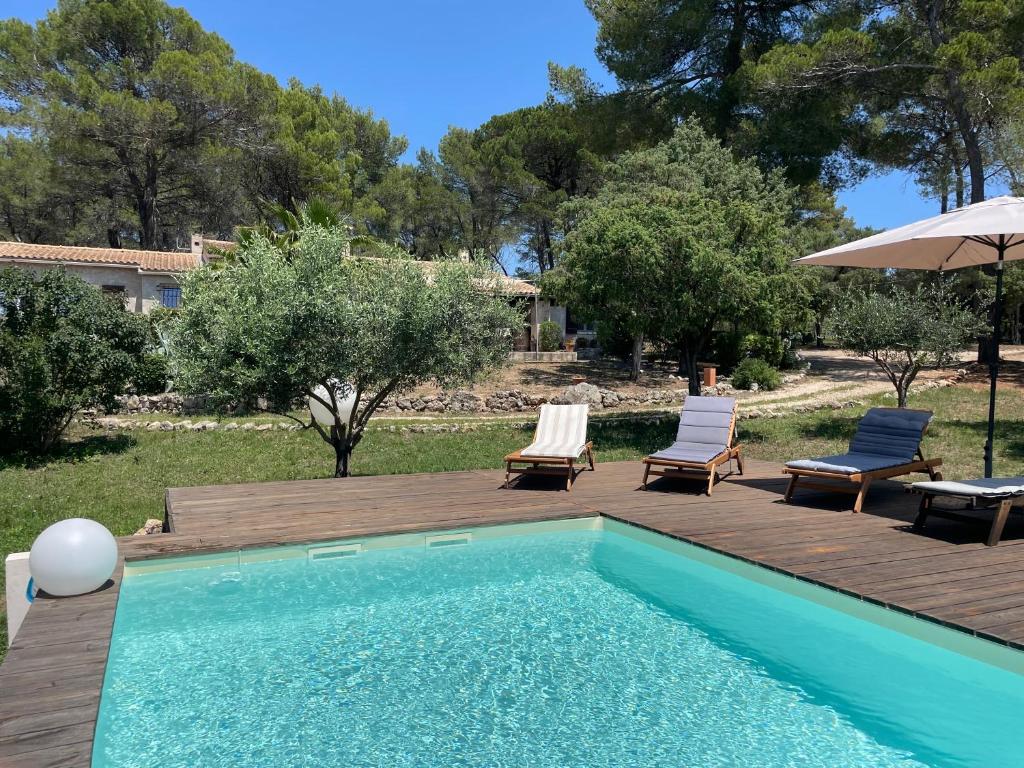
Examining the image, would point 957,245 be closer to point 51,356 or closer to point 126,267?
point 51,356

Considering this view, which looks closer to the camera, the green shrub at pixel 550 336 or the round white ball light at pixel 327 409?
the round white ball light at pixel 327 409

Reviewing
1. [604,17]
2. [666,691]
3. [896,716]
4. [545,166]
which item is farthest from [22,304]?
[545,166]

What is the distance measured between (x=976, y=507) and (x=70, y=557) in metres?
7.77

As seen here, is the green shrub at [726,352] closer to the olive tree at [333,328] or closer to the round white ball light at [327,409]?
the olive tree at [333,328]

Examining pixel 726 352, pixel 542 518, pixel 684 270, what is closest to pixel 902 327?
pixel 684 270

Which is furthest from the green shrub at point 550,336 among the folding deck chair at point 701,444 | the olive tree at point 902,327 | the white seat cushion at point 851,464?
the white seat cushion at point 851,464

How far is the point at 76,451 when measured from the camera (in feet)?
42.7

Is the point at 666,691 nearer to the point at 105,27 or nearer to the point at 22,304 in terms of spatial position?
the point at 22,304

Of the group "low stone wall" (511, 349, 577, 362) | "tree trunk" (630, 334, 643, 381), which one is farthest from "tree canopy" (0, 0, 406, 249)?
"tree trunk" (630, 334, 643, 381)

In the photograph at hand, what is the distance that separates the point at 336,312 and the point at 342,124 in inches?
1231

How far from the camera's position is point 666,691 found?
4223mm

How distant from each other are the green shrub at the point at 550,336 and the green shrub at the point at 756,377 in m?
11.3

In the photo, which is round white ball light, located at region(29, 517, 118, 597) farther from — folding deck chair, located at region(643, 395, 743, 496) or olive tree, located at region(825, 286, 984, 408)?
olive tree, located at region(825, 286, 984, 408)

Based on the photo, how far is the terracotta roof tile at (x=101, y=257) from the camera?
26.4m
